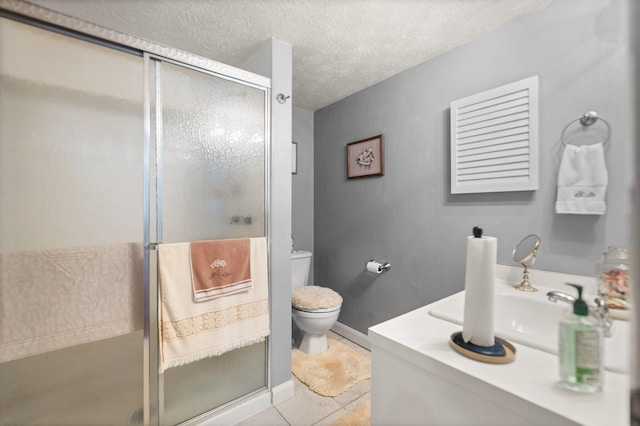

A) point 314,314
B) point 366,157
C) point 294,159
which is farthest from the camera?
point 294,159

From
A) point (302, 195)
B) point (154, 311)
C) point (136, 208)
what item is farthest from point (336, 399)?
point (302, 195)

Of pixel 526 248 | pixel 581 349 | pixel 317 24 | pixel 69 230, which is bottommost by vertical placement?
pixel 581 349

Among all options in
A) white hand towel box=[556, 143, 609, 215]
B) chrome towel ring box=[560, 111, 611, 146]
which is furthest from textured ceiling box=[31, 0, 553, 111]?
white hand towel box=[556, 143, 609, 215]

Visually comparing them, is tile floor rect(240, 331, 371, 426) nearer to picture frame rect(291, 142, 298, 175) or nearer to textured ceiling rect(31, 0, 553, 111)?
picture frame rect(291, 142, 298, 175)

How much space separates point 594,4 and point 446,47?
0.69 metres

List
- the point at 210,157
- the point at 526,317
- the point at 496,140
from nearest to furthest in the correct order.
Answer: the point at 526,317 → the point at 210,157 → the point at 496,140

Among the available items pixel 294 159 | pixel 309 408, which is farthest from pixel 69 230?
pixel 294 159

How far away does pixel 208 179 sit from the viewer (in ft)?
4.74

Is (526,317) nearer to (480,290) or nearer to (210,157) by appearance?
(480,290)

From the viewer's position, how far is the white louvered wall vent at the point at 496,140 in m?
1.46

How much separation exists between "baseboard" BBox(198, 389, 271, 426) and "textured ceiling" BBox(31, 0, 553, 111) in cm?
214

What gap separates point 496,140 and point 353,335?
1.85 m

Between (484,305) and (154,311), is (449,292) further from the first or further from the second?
(154,311)

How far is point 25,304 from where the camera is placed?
3.45 feet
